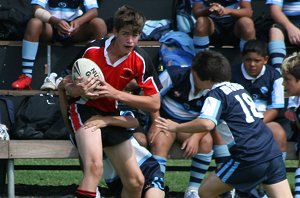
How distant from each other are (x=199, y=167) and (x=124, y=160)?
122cm

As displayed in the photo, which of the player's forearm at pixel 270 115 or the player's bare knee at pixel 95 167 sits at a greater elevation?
the player's forearm at pixel 270 115

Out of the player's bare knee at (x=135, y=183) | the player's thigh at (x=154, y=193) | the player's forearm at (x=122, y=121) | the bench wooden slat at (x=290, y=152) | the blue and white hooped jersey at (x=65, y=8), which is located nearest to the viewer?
the player's forearm at (x=122, y=121)

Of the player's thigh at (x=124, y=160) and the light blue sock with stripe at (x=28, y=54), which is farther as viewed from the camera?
the light blue sock with stripe at (x=28, y=54)

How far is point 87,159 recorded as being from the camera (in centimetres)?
730

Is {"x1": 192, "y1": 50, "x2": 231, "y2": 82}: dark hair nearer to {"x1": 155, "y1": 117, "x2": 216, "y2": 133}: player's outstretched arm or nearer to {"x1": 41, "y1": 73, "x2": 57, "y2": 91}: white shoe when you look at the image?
{"x1": 155, "y1": 117, "x2": 216, "y2": 133}: player's outstretched arm

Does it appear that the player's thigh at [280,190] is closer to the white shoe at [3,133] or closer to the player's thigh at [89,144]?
the player's thigh at [89,144]

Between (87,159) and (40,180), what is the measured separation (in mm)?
3416

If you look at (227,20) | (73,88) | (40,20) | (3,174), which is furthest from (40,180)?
(73,88)

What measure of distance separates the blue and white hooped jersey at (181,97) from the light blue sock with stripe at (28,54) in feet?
4.43

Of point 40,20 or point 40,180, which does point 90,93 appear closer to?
point 40,20

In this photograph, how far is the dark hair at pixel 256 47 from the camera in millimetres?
8836

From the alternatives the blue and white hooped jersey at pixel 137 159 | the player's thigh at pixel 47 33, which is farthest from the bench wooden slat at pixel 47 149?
the player's thigh at pixel 47 33

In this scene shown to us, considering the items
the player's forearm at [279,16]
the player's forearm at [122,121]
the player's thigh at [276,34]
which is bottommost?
the player's forearm at [122,121]

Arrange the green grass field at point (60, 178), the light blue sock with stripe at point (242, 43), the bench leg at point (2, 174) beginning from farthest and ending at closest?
1. the green grass field at point (60, 178)
2. the light blue sock with stripe at point (242, 43)
3. the bench leg at point (2, 174)
